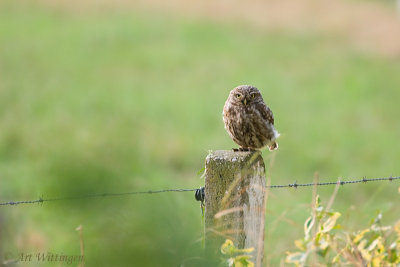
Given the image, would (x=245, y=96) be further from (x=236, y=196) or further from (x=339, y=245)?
(x=236, y=196)

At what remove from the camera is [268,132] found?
4688 millimetres

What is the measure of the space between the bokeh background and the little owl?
1.04 metres

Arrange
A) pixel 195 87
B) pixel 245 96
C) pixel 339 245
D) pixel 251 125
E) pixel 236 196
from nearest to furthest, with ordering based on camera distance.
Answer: pixel 236 196 < pixel 339 245 < pixel 251 125 < pixel 245 96 < pixel 195 87

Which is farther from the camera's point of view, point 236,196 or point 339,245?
point 339,245

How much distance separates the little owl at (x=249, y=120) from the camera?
15.2ft

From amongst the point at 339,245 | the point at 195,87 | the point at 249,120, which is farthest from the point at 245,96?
the point at 195,87

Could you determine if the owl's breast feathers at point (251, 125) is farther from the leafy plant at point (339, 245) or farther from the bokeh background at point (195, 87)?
the leafy plant at point (339, 245)

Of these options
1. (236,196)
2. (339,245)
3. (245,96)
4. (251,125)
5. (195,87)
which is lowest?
(339,245)

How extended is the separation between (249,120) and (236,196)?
1.76m

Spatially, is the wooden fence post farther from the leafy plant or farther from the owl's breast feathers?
the owl's breast feathers

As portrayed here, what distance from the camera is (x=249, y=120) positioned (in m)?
4.66

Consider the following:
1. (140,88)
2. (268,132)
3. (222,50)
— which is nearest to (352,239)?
(268,132)

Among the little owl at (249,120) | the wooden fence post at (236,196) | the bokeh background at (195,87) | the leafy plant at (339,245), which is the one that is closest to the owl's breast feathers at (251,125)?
the little owl at (249,120)

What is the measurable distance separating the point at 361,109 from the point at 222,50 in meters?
6.16
